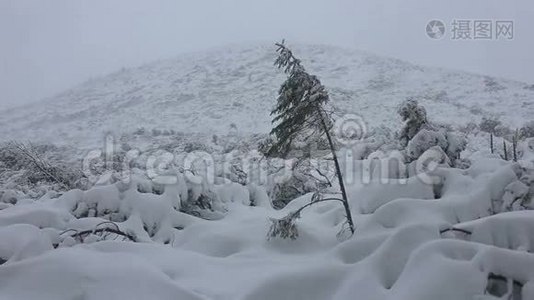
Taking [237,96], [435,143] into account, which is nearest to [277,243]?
[435,143]

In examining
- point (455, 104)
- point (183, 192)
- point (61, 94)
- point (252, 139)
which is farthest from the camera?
point (61, 94)

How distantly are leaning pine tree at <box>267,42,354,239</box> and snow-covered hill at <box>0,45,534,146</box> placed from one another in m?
32.5

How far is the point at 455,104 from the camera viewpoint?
1695 inches

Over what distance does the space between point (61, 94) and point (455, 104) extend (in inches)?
2178

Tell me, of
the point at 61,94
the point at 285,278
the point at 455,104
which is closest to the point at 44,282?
the point at 285,278

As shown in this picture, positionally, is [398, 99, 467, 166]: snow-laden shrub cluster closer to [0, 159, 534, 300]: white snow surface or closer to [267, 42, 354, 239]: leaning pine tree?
[0, 159, 534, 300]: white snow surface

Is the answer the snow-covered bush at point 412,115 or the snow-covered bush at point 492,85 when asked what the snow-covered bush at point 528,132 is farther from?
the snow-covered bush at point 492,85

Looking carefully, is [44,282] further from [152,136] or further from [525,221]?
[152,136]

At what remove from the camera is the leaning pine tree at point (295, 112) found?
4.98m

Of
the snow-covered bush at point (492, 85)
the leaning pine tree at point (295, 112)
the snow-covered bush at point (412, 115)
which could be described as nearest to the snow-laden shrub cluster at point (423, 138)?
the snow-covered bush at point (412, 115)

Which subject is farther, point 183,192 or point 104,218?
point 183,192

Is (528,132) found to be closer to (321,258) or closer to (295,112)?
(295,112)

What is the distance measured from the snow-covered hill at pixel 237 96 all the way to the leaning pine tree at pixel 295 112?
107ft

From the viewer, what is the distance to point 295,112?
5.05m
